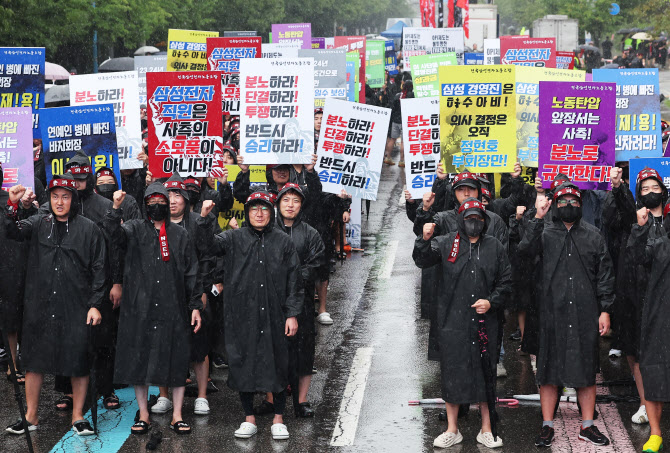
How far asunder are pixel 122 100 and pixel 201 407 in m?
4.51

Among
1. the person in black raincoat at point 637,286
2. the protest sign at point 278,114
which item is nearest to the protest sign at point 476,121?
the protest sign at point 278,114

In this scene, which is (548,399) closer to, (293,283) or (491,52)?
(293,283)

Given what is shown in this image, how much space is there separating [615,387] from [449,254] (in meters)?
2.43

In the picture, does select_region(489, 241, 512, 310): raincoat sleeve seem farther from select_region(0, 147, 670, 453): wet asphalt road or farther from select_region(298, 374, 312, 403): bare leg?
select_region(298, 374, 312, 403): bare leg

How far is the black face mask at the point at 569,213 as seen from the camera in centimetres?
798

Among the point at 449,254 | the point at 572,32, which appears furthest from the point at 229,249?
the point at 572,32

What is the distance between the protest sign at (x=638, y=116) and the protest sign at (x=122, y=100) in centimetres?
516

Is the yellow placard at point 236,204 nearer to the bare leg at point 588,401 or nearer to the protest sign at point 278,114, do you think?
the protest sign at point 278,114

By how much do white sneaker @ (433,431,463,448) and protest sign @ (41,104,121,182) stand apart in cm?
411

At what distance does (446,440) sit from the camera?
25.8 ft

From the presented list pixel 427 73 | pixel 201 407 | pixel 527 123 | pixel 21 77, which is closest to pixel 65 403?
pixel 201 407

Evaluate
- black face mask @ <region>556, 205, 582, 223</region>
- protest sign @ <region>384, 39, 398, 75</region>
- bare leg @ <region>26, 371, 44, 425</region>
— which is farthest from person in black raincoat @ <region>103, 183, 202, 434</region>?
protest sign @ <region>384, 39, 398, 75</region>

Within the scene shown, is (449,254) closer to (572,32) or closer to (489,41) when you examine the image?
(489,41)

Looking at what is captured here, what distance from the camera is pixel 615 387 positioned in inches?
365
